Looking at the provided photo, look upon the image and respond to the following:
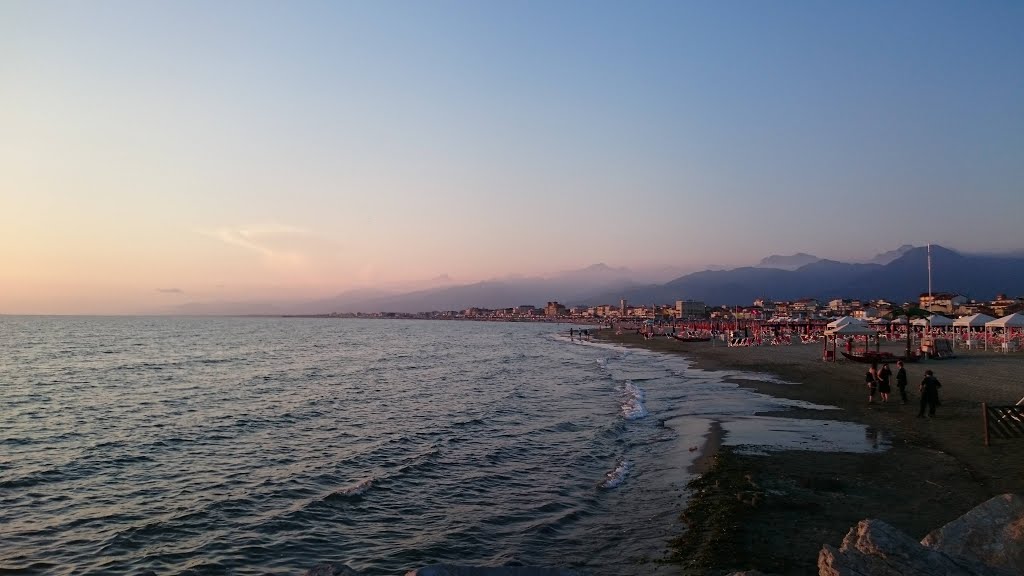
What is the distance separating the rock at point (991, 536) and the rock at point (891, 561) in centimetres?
36

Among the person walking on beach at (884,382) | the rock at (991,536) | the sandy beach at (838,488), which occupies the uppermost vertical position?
the rock at (991,536)

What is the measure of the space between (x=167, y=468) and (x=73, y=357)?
4846 centimetres

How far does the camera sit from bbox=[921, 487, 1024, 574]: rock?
5.90m

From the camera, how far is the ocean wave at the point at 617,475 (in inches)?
527

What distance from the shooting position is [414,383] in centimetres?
3550

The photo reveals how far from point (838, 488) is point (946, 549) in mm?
5585

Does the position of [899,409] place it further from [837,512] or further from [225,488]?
[225,488]

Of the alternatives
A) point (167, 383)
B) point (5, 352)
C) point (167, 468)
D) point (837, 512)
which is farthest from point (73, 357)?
point (837, 512)

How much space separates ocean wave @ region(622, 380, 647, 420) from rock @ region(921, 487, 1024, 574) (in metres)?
15.8

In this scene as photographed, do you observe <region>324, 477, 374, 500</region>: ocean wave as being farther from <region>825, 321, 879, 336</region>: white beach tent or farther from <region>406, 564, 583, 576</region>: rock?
<region>825, 321, 879, 336</region>: white beach tent

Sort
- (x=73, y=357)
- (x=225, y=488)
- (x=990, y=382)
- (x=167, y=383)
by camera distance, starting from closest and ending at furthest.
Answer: (x=225, y=488) < (x=990, y=382) < (x=167, y=383) < (x=73, y=357)

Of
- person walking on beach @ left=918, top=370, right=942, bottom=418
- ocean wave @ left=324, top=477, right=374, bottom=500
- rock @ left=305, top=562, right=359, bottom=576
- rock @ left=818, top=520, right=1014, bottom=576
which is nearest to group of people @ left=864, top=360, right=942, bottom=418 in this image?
person walking on beach @ left=918, top=370, right=942, bottom=418

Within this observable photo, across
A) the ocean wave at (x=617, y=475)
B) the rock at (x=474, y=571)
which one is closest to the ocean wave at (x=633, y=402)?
the ocean wave at (x=617, y=475)

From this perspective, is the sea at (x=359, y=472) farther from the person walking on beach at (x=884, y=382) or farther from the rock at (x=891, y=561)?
the rock at (x=891, y=561)
